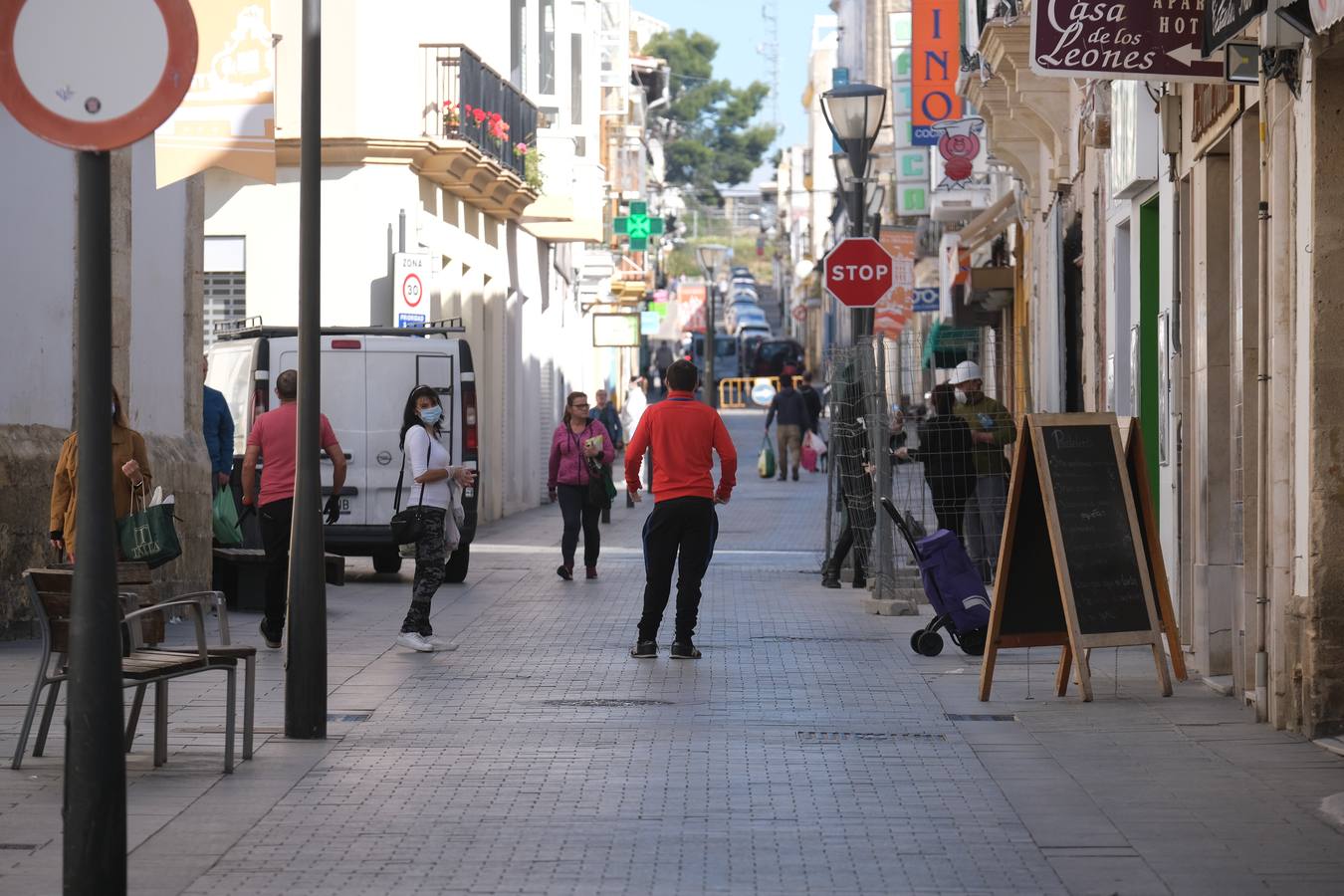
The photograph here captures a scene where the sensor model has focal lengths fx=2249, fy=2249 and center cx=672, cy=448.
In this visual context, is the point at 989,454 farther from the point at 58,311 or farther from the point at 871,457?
the point at 58,311

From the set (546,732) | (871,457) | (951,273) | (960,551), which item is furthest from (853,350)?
(951,273)

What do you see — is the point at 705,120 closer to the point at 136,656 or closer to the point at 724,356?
the point at 724,356

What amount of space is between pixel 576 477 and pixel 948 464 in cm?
512

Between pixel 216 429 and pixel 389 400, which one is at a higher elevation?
pixel 389 400

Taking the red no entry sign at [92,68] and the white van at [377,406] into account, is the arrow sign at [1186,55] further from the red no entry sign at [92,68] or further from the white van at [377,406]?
the white van at [377,406]

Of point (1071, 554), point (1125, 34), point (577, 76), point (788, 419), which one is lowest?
point (1071, 554)

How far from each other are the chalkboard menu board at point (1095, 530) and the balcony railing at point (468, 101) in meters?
16.8

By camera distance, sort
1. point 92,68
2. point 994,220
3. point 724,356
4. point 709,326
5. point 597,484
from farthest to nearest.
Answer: point 724,356 → point 709,326 → point 994,220 → point 597,484 → point 92,68

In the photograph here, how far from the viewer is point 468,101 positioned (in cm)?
2794

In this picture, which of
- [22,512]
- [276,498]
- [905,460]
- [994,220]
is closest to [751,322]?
[994,220]

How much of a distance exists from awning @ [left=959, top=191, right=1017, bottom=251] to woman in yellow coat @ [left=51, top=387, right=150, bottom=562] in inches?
546

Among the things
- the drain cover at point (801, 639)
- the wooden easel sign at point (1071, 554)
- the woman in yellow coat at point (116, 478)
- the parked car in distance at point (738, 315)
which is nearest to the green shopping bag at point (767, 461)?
the drain cover at point (801, 639)

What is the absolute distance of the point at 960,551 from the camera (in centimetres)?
1330

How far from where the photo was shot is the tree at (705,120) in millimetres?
128250
